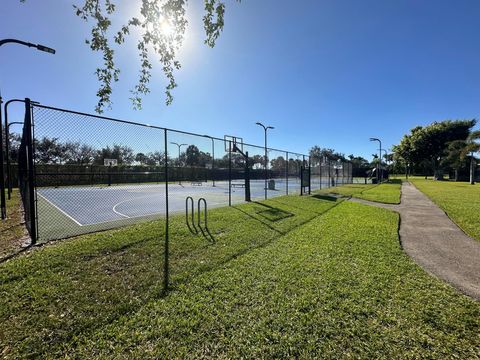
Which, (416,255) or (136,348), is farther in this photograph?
(416,255)

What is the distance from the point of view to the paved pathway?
4117 millimetres

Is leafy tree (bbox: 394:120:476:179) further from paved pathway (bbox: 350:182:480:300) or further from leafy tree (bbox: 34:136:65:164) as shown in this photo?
leafy tree (bbox: 34:136:65:164)

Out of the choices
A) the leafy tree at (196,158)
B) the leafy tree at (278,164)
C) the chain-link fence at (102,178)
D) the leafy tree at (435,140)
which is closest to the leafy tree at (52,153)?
the chain-link fence at (102,178)

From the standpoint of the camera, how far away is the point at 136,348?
2457 mm

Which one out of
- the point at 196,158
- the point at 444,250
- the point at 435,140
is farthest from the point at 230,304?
the point at 435,140

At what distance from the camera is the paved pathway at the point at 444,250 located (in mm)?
4117

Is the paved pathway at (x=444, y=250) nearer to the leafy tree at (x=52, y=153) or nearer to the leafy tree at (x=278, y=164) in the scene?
the leafy tree at (x=278, y=164)

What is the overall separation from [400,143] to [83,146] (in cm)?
5960

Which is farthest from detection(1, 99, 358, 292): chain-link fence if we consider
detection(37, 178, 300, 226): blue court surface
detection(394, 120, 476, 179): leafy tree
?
detection(394, 120, 476, 179): leafy tree

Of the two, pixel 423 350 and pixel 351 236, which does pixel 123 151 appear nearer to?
pixel 351 236

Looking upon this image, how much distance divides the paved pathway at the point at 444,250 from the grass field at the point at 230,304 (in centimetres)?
32

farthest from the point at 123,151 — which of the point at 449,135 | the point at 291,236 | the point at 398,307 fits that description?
the point at 449,135

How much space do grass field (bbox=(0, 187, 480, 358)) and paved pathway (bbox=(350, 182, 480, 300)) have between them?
0.32 m

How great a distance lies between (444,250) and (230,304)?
16.7ft
